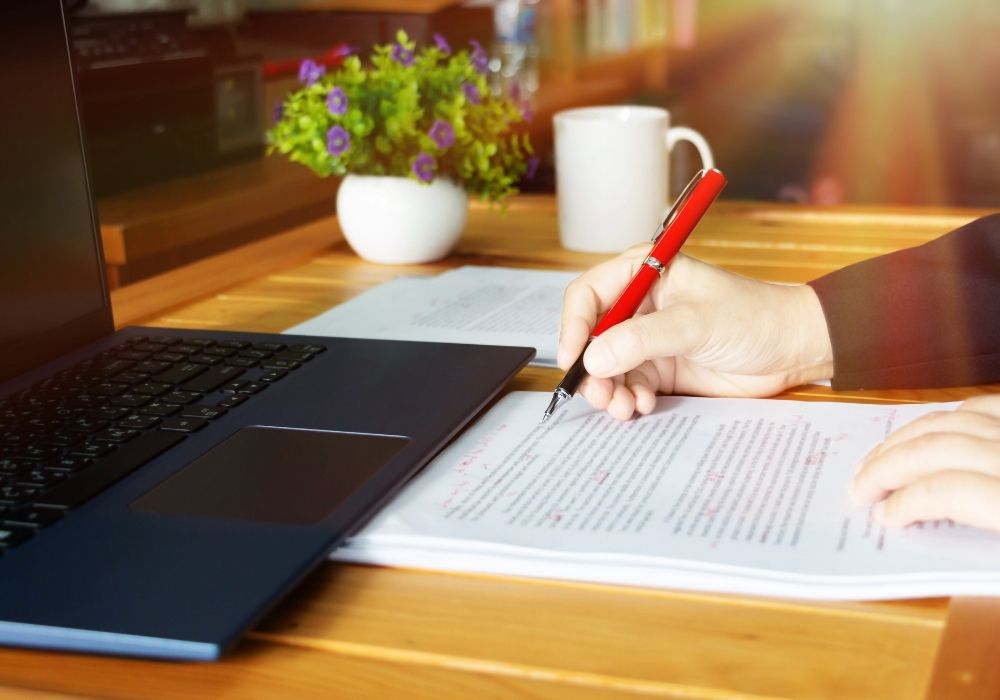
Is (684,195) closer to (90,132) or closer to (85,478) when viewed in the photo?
(85,478)

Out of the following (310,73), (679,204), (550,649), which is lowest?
(550,649)

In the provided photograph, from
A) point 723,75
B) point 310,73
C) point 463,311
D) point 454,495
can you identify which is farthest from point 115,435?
point 723,75

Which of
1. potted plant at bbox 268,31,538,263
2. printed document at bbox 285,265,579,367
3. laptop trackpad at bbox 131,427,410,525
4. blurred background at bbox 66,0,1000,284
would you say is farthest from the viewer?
blurred background at bbox 66,0,1000,284

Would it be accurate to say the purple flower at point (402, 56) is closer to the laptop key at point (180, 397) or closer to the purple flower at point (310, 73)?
the purple flower at point (310, 73)

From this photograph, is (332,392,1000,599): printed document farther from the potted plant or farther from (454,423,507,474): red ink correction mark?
the potted plant

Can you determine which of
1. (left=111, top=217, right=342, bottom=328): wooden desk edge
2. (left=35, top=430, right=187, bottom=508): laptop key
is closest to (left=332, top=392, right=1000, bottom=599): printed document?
(left=35, top=430, right=187, bottom=508): laptop key

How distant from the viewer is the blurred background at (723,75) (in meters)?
1.85

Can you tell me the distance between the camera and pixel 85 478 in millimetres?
543

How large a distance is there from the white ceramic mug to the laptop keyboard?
1.65ft

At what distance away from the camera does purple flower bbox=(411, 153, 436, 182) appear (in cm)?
112

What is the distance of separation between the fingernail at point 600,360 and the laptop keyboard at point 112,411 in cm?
20

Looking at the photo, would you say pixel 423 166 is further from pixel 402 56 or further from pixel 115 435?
pixel 115 435

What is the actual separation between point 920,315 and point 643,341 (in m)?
0.24

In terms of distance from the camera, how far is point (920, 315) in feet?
2.54
